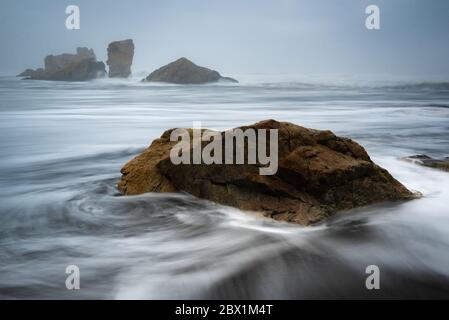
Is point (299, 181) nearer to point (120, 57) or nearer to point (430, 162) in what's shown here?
point (430, 162)

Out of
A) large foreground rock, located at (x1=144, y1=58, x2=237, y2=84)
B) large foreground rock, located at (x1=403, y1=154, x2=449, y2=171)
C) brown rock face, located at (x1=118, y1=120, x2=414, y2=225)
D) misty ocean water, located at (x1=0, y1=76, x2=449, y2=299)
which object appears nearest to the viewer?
misty ocean water, located at (x1=0, y1=76, x2=449, y2=299)

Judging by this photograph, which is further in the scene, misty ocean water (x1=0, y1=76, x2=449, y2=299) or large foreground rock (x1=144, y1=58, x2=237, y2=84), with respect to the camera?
large foreground rock (x1=144, y1=58, x2=237, y2=84)

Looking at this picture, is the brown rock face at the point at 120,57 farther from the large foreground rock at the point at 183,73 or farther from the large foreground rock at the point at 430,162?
the large foreground rock at the point at 430,162

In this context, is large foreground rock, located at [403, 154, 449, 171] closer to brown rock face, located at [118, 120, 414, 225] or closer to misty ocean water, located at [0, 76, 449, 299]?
misty ocean water, located at [0, 76, 449, 299]

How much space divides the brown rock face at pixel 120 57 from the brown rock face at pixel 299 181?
128 meters

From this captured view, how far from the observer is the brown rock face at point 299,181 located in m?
4.87

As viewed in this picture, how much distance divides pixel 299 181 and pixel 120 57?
Result: 129 m

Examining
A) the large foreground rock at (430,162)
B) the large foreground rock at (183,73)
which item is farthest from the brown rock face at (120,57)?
the large foreground rock at (430,162)

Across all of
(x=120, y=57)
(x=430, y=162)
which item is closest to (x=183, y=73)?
(x=120, y=57)

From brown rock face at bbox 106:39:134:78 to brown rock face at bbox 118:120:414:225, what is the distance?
128m

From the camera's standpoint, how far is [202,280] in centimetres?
366

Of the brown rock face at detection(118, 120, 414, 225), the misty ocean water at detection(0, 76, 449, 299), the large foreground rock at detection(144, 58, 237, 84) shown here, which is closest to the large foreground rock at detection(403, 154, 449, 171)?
the misty ocean water at detection(0, 76, 449, 299)

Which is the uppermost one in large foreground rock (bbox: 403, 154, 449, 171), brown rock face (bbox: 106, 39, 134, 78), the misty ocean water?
brown rock face (bbox: 106, 39, 134, 78)

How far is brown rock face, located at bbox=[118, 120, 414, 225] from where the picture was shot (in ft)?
16.0
